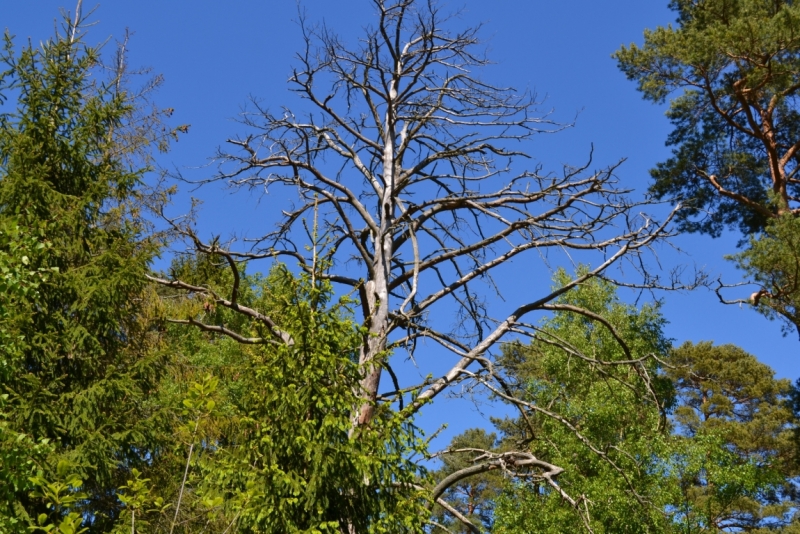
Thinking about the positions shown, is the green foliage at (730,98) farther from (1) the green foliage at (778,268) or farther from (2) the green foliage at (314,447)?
(2) the green foliage at (314,447)

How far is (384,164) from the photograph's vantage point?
8750mm

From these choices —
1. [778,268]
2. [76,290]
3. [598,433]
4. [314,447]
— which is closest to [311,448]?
[314,447]

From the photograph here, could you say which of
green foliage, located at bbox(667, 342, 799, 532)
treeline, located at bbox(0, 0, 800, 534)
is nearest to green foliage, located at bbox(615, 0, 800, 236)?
treeline, located at bbox(0, 0, 800, 534)

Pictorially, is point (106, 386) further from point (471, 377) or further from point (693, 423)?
point (693, 423)

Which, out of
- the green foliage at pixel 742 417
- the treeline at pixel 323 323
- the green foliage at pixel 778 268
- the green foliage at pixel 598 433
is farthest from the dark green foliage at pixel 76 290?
the green foliage at pixel 742 417

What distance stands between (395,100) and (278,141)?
4.84 ft

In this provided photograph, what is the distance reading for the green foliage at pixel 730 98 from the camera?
608 inches

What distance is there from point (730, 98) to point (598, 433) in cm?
841

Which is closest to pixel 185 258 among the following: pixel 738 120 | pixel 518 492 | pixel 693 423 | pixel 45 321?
pixel 518 492

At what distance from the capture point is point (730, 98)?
17.1m

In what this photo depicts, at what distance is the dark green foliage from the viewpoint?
817cm

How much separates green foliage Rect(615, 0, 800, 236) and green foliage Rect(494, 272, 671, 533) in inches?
158

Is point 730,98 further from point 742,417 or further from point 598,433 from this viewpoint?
point 742,417

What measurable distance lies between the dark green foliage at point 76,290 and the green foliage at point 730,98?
1160 centimetres
